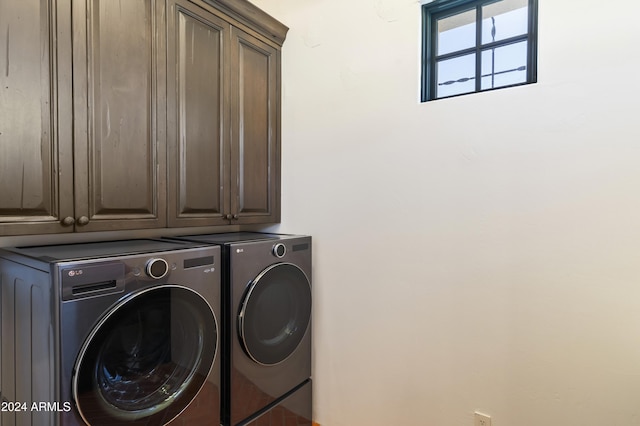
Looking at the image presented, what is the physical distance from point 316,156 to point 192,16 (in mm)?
937

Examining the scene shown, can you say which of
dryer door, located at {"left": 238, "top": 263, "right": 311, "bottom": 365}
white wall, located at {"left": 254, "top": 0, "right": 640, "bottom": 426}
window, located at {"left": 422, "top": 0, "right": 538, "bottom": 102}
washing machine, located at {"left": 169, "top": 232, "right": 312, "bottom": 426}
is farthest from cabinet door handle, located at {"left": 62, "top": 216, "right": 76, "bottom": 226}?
window, located at {"left": 422, "top": 0, "right": 538, "bottom": 102}

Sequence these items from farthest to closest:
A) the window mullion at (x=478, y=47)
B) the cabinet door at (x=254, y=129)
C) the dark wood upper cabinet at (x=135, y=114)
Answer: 1. the cabinet door at (x=254, y=129)
2. the window mullion at (x=478, y=47)
3. the dark wood upper cabinet at (x=135, y=114)

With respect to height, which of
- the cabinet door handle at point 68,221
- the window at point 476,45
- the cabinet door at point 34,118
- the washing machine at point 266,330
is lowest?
the washing machine at point 266,330

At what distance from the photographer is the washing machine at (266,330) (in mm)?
1546

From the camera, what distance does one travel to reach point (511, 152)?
1473 millimetres

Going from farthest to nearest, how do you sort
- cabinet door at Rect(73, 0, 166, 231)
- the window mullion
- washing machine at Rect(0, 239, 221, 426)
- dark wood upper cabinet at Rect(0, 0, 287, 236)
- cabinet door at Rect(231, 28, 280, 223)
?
cabinet door at Rect(231, 28, 280, 223), the window mullion, cabinet door at Rect(73, 0, 166, 231), dark wood upper cabinet at Rect(0, 0, 287, 236), washing machine at Rect(0, 239, 221, 426)

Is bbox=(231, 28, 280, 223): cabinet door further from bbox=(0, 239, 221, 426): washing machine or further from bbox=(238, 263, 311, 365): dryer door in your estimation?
bbox=(0, 239, 221, 426): washing machine

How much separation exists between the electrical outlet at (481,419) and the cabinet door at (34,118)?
188 centimetres

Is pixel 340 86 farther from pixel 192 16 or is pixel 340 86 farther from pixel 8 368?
pixel 8 368

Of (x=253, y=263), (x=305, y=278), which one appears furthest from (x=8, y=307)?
(x=305, y=278)

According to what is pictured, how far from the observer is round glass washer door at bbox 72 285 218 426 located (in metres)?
A: 1.08

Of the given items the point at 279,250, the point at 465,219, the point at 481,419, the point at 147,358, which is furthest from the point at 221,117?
the point at 481,419

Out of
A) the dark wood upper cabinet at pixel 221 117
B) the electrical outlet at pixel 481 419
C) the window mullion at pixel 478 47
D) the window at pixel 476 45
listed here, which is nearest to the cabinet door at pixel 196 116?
the dark wood upper cabinet at pixel 221 117

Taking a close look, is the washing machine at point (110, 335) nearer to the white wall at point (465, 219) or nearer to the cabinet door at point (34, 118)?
the cabinet door at point (34, 118)
